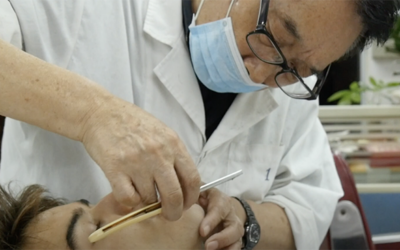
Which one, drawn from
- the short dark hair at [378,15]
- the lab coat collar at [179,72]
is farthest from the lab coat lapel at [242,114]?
the short dark hair at [378,15]

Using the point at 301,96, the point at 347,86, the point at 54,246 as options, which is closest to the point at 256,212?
the point at 301,96

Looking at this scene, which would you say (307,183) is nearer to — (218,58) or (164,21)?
(218,58)

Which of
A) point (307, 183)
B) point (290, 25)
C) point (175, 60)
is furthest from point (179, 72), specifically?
point (307, 183)

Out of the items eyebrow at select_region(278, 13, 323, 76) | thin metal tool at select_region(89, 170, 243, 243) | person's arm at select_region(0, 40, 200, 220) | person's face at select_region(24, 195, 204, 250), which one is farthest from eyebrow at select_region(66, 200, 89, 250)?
eyebrow at select_region(278, 13, 323, 76)

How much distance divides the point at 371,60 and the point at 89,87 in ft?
10.3

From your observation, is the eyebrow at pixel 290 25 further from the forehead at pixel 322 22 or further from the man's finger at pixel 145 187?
the man's finger at pixel 145 187

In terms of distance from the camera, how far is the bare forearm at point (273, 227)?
4.62 ft

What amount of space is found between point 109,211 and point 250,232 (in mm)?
405

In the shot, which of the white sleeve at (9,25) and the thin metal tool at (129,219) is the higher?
the white sleeve at (9,25)

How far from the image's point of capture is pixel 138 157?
3.00 feet

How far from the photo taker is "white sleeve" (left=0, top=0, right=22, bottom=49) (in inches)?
44.6

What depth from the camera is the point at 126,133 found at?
0.93 metres

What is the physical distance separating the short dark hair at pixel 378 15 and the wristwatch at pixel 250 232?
58cm

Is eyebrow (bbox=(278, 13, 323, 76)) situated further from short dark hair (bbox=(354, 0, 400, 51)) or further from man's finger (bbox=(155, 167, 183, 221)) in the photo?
man's finger (bbox=(155, 167, 183, 221))
